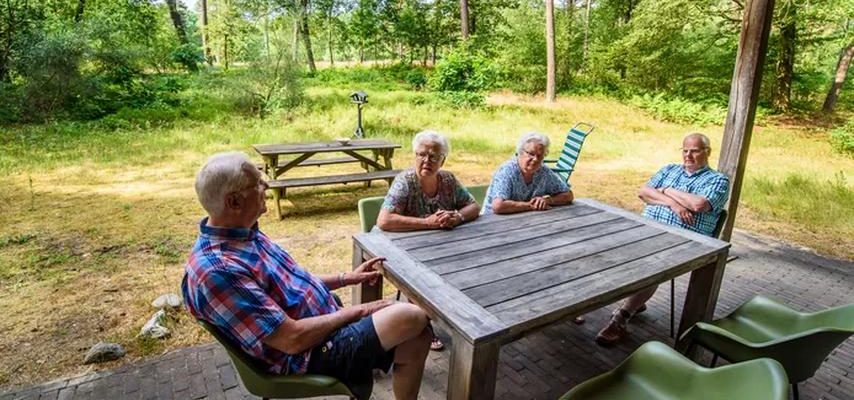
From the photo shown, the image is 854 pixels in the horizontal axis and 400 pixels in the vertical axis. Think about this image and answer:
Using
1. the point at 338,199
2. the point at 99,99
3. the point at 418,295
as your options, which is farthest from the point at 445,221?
the point at 99,99

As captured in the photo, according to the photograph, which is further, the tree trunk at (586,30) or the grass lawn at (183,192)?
the tree trunk at (586,30)

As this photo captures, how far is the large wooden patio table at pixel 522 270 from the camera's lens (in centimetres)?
125

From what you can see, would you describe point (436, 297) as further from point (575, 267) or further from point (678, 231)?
point (678, 231)

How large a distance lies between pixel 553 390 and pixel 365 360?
38.4 inches

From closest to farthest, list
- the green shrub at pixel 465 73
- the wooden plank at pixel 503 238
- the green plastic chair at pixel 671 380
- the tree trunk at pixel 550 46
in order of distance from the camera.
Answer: the green plastic chair at pixel 671 380 < the wooden plank at pixel 503 238 < the green shrub at pixel 465 73 < the tree trunk at pixel 550 46

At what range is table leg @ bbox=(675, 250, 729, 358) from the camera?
1.94 m

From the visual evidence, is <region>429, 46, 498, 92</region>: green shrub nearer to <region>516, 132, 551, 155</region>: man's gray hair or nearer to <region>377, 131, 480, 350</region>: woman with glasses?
<region>516, 132, 551, 155</region>: man's gray hair

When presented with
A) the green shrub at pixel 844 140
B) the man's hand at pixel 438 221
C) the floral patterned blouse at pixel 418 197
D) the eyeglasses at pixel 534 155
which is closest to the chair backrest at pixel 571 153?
the eyeglasses at pixel 534 155

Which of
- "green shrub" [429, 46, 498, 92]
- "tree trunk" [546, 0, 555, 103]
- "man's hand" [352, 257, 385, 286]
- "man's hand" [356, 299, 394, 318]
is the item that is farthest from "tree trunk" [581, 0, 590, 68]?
"man's hand" [356, 299, 394, 318]

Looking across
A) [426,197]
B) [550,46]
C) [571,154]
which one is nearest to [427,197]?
[426,197]

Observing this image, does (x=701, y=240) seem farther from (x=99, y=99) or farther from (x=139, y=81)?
(x=139, y=81)

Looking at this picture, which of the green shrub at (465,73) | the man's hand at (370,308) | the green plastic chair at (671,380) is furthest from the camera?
the green shrub at (465,73)

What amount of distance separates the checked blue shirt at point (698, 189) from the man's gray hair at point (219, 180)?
2.16 m

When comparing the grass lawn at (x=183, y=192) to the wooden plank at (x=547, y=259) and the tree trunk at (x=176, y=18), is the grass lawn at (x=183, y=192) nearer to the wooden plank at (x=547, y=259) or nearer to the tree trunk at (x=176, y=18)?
the wooden plank at (x=547, y=259)
